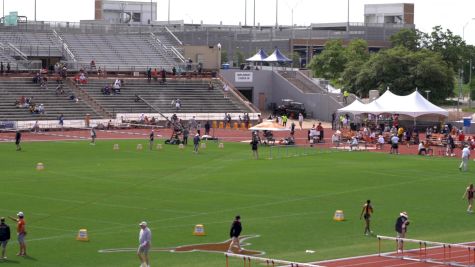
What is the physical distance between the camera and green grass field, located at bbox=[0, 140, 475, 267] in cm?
3291

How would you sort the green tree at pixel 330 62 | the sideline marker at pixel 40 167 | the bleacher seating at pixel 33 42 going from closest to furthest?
the sideline marker at pixel 40 167, the bleacher seating at pixel 33 42, the green tree at pixel 330 62

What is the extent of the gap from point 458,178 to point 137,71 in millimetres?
48346

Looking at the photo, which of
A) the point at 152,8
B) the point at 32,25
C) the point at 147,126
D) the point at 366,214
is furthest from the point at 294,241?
the point at 152,8

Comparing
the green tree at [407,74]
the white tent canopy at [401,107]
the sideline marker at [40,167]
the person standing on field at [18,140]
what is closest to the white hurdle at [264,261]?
the sideline marker at [40,167]

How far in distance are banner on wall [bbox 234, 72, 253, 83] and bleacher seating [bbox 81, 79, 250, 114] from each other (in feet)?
16.2

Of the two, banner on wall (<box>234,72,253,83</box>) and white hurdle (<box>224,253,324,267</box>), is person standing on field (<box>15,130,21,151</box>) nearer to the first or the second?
white hurdle (<box>224,253,324,267</box>)

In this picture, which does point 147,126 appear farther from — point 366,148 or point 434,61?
point 434,61

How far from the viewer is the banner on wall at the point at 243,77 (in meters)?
99.3

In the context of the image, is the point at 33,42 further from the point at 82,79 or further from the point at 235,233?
the point at 235,233

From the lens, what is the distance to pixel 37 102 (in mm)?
81438

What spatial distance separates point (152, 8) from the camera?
541 feet

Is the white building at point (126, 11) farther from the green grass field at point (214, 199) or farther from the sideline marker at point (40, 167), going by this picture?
the sideline marker at point (40, 167)

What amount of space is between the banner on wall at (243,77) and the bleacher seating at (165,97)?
4.95 m

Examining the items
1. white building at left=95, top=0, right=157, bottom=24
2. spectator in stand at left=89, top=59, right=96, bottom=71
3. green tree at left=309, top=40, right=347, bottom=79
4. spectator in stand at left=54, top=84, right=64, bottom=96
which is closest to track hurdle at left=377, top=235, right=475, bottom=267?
spectator in stand at left=54, top=84, right=64, bottom=96
